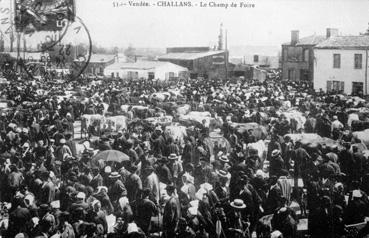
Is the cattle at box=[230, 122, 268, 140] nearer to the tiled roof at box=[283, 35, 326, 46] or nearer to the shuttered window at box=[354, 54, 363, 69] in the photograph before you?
the shuttered window at box=[354, 54, 363, 69]

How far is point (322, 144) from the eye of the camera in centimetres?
1090

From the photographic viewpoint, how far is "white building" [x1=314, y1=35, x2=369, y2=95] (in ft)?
85.6

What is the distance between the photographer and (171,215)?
7223mm

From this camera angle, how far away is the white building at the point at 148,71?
43.0 meters

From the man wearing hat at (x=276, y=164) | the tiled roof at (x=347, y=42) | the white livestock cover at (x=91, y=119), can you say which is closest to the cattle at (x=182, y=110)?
the white livestock cover at (x=91, y=119)

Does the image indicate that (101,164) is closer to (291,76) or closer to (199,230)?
(199,230)

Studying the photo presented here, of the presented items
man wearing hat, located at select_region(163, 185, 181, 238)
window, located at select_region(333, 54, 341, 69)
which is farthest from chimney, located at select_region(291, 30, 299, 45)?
man wearing hat, located at select_region(163, 185, 181, 238)

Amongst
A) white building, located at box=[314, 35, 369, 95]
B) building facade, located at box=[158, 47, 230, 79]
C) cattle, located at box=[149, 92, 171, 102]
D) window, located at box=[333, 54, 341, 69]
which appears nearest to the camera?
cattle, located at box=[149, 92, 171, 102]

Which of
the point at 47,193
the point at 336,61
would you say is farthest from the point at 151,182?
the point at 336,61

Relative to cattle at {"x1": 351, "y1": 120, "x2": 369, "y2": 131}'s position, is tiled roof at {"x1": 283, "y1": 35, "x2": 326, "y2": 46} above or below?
above

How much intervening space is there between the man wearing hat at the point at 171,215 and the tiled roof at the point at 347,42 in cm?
2246

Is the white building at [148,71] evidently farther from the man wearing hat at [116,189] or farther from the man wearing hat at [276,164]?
the man wearing hat at [116,189]

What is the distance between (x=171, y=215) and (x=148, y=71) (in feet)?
120

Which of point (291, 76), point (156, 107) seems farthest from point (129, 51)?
point (156, 107)
